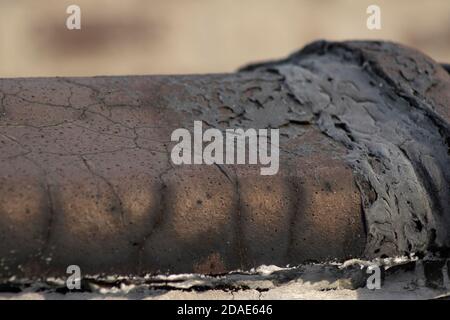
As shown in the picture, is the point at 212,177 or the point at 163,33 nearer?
the point at 212,177

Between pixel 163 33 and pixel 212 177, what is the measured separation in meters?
4.03

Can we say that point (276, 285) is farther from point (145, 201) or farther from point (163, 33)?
point (163, 33)

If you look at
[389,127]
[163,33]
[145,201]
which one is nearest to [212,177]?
[145,201]

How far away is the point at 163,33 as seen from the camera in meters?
5.00

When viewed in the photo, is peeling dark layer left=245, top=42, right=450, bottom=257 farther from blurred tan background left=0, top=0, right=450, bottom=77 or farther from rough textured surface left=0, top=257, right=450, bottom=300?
blurred tan background left=0, top=0, right=450, bottom=77

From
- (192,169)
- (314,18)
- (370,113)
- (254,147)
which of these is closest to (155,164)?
(192,169)

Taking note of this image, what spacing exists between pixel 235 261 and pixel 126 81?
17.3 inches

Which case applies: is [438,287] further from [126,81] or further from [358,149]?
[126,81]

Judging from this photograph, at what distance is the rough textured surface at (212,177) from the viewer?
103 centimetres

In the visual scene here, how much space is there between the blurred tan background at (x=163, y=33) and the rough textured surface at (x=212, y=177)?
3.66 metres

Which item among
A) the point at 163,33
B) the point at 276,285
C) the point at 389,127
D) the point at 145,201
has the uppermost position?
the point at 163,33

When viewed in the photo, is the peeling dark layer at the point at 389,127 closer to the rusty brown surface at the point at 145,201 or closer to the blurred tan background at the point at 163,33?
the rusty brown surface at the point at 145,201

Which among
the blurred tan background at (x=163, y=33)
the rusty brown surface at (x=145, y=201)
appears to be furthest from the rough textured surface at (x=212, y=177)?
the blurred tan background at (x=163, y=33)

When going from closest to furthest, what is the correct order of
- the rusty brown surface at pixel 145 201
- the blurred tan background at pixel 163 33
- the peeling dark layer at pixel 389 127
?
the rusty brown surface at pixel 145 201
the peeling dark layer at pixel 389 127
the blurred tan background at pixel 163 33
